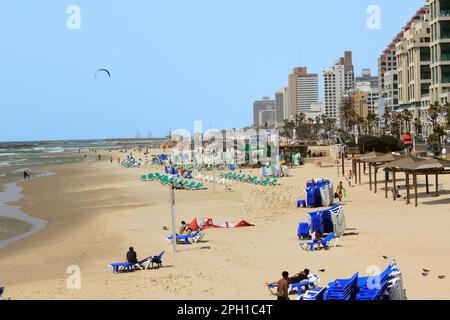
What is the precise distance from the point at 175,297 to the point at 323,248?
17.2 ft

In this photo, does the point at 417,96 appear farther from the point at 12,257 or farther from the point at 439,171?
the point at 12,257

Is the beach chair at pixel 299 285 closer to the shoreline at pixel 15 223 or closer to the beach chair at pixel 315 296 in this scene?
the beach chair at pixel 315 296

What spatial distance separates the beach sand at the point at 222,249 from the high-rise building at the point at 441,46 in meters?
39.1

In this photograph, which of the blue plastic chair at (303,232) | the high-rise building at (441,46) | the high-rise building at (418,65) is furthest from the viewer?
the high-rise building at (418,65)

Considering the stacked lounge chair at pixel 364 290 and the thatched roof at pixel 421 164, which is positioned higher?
the thatched roof at pixel 421 164

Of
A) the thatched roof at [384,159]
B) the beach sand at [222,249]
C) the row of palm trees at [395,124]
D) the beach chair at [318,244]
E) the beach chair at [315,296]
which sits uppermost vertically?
the row of palm trees at [395,124]

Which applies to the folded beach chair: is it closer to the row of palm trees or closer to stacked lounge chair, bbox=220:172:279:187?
stacked lounge chair, bbox=220:172:279:187

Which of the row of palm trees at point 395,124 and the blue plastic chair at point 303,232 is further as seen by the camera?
the row of palm trees at point 395,124

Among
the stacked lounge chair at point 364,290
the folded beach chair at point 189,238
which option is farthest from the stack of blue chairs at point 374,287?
the folded beach chair at point 189,238

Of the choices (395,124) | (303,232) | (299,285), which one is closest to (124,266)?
(299,285)

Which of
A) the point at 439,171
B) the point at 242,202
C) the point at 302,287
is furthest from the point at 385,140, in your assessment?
the point at 302,287

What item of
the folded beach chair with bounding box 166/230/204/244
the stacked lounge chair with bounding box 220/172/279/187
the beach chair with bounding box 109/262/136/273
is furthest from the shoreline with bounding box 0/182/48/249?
the stacked lounge chair with bounding box 220/172/279/187

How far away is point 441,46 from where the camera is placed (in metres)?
64.0

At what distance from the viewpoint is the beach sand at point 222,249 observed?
40.0ft
